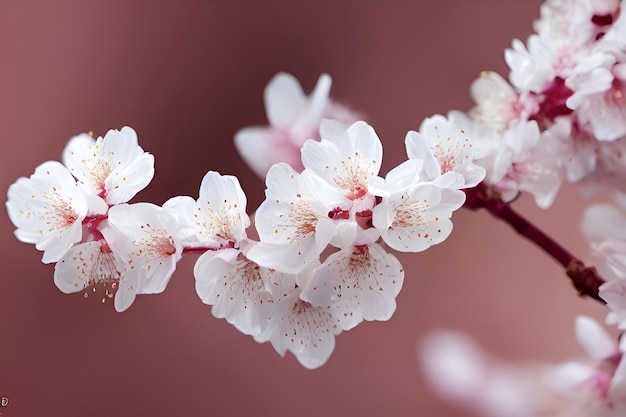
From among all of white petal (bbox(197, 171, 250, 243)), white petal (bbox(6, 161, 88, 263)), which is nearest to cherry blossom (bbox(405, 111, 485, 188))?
white petal (bbox(197, 171, 250, 243))

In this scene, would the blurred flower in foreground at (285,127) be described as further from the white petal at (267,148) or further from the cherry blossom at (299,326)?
the cherry blossom at (299,326)

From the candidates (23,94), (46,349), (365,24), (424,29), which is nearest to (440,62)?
(424,29)

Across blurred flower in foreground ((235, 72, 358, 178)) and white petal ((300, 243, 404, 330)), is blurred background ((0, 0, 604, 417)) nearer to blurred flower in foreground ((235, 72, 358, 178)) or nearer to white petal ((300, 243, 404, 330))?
blurred flower in foreground ((235, 72, 358, 178))

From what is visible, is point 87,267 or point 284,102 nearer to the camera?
point 87,267

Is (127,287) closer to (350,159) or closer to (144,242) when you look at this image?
(144,242)

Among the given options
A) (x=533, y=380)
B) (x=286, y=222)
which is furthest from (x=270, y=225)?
(x=533, y=380)

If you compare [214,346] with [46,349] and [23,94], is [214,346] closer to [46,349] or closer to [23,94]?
[46,349]

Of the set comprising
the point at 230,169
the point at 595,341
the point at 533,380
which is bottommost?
the point at 230,169
